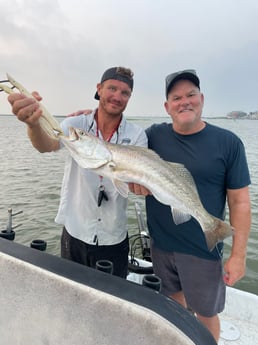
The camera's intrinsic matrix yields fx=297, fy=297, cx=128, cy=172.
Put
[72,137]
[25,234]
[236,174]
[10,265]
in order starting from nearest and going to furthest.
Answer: [10,265] → [72,137] → [236,174] → [25,234]

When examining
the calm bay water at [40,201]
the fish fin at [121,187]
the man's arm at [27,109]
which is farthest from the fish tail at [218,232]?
the calm bay water at [40,201]

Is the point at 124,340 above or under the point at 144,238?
above

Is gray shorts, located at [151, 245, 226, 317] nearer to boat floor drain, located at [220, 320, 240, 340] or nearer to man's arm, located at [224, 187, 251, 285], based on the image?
man's arm, located at [224, 187, 251, 285]

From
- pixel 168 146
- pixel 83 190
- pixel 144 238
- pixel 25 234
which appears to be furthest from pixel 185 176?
pixel 25 234

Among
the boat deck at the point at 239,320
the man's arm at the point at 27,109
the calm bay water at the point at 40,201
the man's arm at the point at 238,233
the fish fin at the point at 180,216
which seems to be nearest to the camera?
the man's arm at the point at 27,109

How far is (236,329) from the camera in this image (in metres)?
3.69

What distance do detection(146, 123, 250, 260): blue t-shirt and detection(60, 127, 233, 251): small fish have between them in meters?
0.26

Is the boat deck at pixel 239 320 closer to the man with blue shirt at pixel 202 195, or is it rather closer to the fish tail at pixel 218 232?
the man with blue shirt at pixel 202 195

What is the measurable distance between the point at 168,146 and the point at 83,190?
0.98 metres

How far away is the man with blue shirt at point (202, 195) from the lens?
293cm

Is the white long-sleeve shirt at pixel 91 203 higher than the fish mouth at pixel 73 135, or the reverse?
the fish mouth at pixel 73 135

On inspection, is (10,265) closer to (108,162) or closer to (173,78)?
(108,162)

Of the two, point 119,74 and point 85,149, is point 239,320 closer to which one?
point 85,149

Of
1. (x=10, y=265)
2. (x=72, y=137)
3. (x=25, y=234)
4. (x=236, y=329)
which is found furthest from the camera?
(x=25, y=234)
